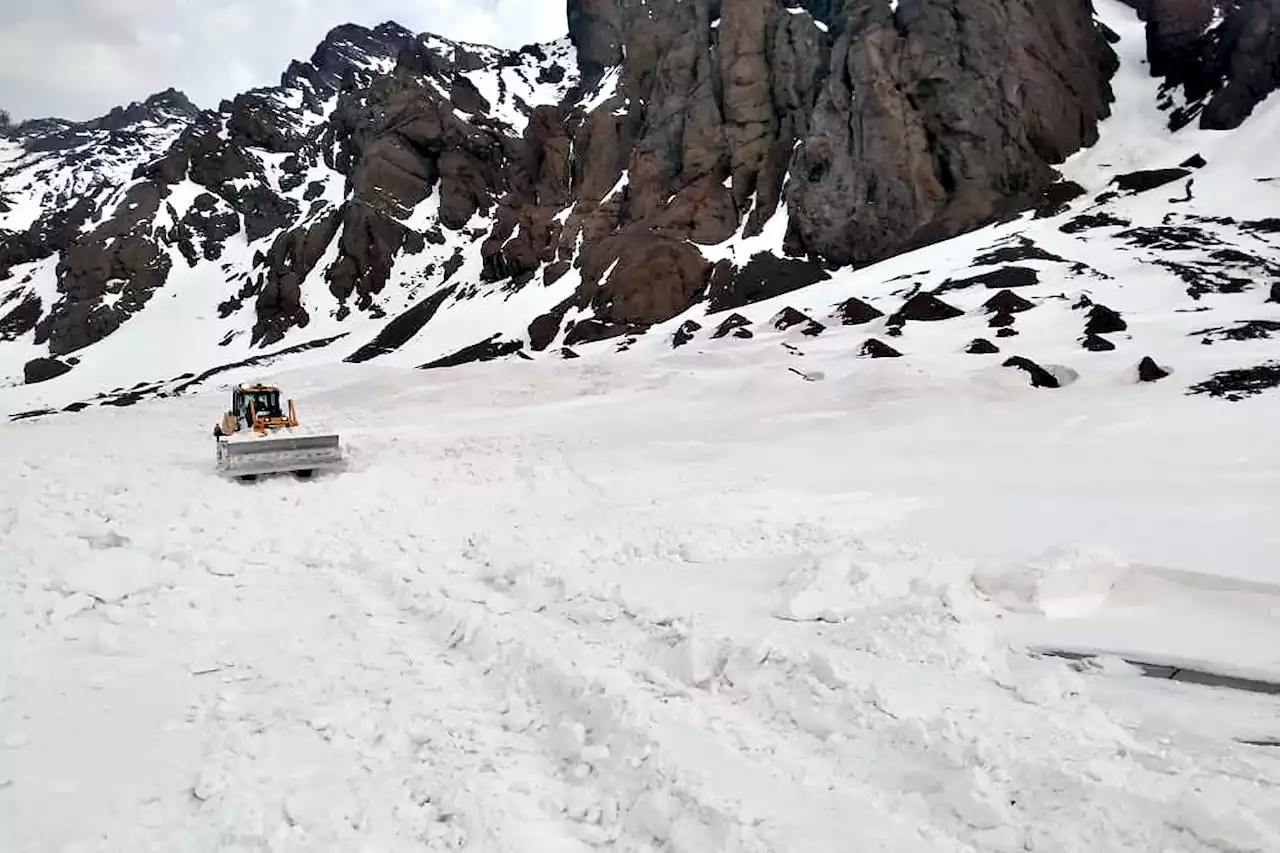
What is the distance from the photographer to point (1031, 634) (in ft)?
21.2

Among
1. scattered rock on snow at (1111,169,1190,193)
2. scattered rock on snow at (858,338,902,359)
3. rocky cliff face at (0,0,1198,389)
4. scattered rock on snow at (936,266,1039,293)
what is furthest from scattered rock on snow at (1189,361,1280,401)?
scattered rock on snow at (1111,169,1190,193)

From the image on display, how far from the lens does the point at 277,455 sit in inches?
581

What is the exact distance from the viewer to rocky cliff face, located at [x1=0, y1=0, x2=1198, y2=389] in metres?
57.3

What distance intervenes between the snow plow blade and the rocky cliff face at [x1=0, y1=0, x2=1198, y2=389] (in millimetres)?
37615

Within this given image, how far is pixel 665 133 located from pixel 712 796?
7469 centimetres

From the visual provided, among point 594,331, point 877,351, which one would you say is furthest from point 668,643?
point 594,331

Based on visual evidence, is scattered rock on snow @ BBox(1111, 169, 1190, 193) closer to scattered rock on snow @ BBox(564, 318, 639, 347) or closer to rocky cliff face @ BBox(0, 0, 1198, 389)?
rocky cliff face @ BBox(0, 0, 1198, 389)

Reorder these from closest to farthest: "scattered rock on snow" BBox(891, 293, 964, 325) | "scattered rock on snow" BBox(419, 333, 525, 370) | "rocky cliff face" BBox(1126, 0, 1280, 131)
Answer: "scattered rock on snow" BBox(891, 293, 964, 325) → "scattered rock on snow" BBox(419, 333, 525, 370) → "rocky cliff face" BBox(1126, 0, 1280, 131)

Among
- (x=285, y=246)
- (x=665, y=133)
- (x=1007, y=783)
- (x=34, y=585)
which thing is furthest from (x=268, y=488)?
(x=285, y=246)

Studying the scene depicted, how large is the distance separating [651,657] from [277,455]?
11081mm

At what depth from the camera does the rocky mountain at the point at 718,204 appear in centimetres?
4288

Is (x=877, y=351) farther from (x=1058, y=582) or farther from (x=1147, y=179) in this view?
(x=1147, y=179)

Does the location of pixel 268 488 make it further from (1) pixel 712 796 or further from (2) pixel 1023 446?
(2) pixel 1023 446

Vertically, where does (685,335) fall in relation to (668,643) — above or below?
above
